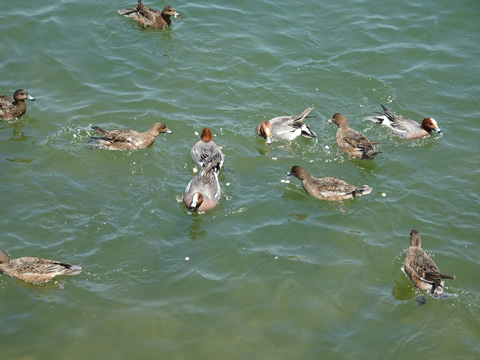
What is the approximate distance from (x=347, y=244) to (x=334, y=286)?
115cm

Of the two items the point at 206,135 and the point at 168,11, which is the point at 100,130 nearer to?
the point at 206,135

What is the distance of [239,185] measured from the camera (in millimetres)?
12023

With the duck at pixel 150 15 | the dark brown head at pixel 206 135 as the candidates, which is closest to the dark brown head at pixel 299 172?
the dark brown head at pixel 206 135

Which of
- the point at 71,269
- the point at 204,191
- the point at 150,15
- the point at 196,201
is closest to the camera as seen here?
the point at 71,269

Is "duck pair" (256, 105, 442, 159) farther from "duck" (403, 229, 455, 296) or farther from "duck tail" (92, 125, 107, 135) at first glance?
"duck tail" (92, 125, 107, 135)

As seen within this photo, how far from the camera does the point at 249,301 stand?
930cm

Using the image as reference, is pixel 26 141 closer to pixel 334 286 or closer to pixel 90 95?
pixel 90 95

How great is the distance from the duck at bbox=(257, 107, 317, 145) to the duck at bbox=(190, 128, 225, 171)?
1.27 meters

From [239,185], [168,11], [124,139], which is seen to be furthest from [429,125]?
[168,11]

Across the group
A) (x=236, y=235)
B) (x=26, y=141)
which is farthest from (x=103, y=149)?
(x=236, y=235)

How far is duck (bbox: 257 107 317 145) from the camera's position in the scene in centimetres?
1325

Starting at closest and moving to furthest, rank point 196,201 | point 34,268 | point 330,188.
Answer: point 34,268 < point 196,201 < point 330,188

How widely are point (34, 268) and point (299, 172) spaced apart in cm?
549

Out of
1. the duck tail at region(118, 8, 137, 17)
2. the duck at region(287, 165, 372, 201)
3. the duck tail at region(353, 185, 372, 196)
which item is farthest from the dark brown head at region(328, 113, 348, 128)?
the duck tail at region(118, 8, 137, 17)
